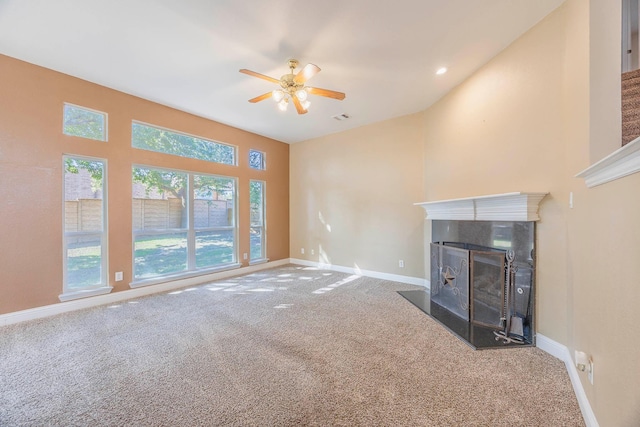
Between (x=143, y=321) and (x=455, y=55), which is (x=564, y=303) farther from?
(x=143, y=321)

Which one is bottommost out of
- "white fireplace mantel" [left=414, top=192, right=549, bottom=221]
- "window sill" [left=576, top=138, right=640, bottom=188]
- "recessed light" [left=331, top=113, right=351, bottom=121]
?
"white fireplace mantel" [left=414, top=192, right=549, bottom=221]

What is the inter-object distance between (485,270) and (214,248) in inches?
177

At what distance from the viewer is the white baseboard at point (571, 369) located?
142 centimetres

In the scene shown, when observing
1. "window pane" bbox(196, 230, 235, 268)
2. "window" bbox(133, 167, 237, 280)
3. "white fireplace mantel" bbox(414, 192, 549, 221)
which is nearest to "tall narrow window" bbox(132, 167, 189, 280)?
"window" bbox(133, 167, 237, 280)

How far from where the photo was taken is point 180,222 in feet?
14.3

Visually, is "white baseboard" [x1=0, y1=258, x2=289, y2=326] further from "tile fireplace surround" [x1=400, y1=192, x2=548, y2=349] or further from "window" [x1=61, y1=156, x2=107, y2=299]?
"tile fireplace surround" [x1=400, y1=192, x2=548, y2=349]

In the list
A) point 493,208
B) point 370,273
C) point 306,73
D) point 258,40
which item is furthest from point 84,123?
point 493,208

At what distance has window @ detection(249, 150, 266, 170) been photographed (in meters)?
5.45

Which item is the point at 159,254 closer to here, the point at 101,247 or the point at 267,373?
the point at 101,247

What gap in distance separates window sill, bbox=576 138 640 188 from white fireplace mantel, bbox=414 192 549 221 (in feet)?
2.84

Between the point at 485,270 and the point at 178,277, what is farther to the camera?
the point at 178,277

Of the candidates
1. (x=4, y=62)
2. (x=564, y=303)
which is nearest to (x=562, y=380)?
(x=564, y=303)

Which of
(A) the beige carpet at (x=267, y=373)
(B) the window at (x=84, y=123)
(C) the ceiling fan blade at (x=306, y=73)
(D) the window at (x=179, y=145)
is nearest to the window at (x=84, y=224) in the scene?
(B) the window at (x=84, y=123)

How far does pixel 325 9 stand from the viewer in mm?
2104
